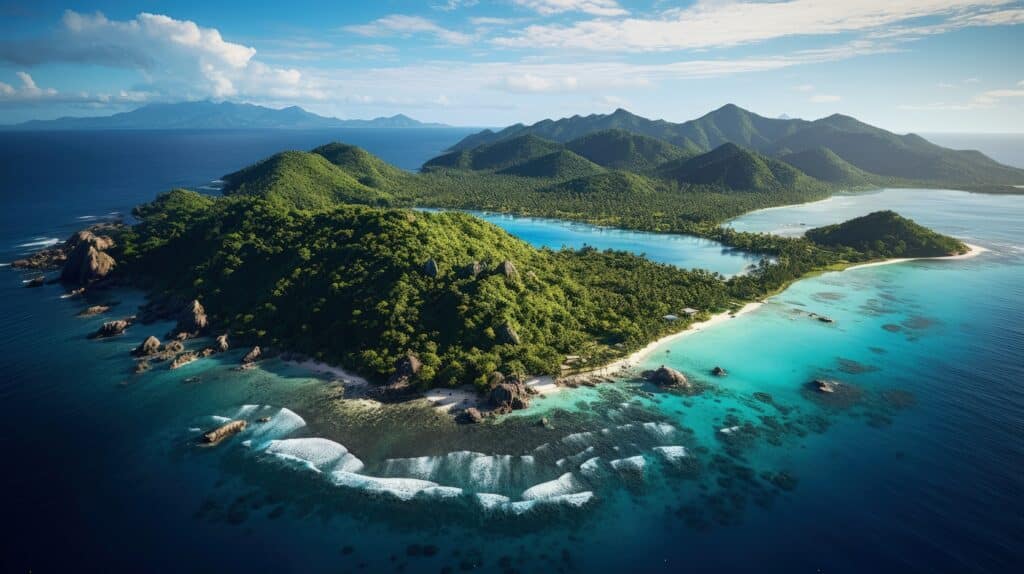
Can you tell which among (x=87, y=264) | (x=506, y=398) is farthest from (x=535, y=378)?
(x=87, y=264)

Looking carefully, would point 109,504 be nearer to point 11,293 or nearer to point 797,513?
point 797,513

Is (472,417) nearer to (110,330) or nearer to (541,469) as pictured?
(541,469)

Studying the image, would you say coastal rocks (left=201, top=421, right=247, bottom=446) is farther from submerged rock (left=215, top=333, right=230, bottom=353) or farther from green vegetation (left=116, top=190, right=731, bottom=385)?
submerged rock (left=215, top=333, right=230, bottom=353)

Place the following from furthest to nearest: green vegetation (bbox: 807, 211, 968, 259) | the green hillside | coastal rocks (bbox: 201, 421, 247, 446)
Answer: the green hillside
green vegetation (bbox: 807, 211, 968, 259)
coastal rocks (bbox: 201, 421, 247, 446)

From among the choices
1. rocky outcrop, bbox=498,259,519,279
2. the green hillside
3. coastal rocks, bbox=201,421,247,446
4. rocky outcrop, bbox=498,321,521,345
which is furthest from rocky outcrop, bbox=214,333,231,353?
the green hillside

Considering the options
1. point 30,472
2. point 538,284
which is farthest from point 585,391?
point 30,472

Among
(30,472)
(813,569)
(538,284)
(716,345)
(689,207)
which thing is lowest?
(30,472)
